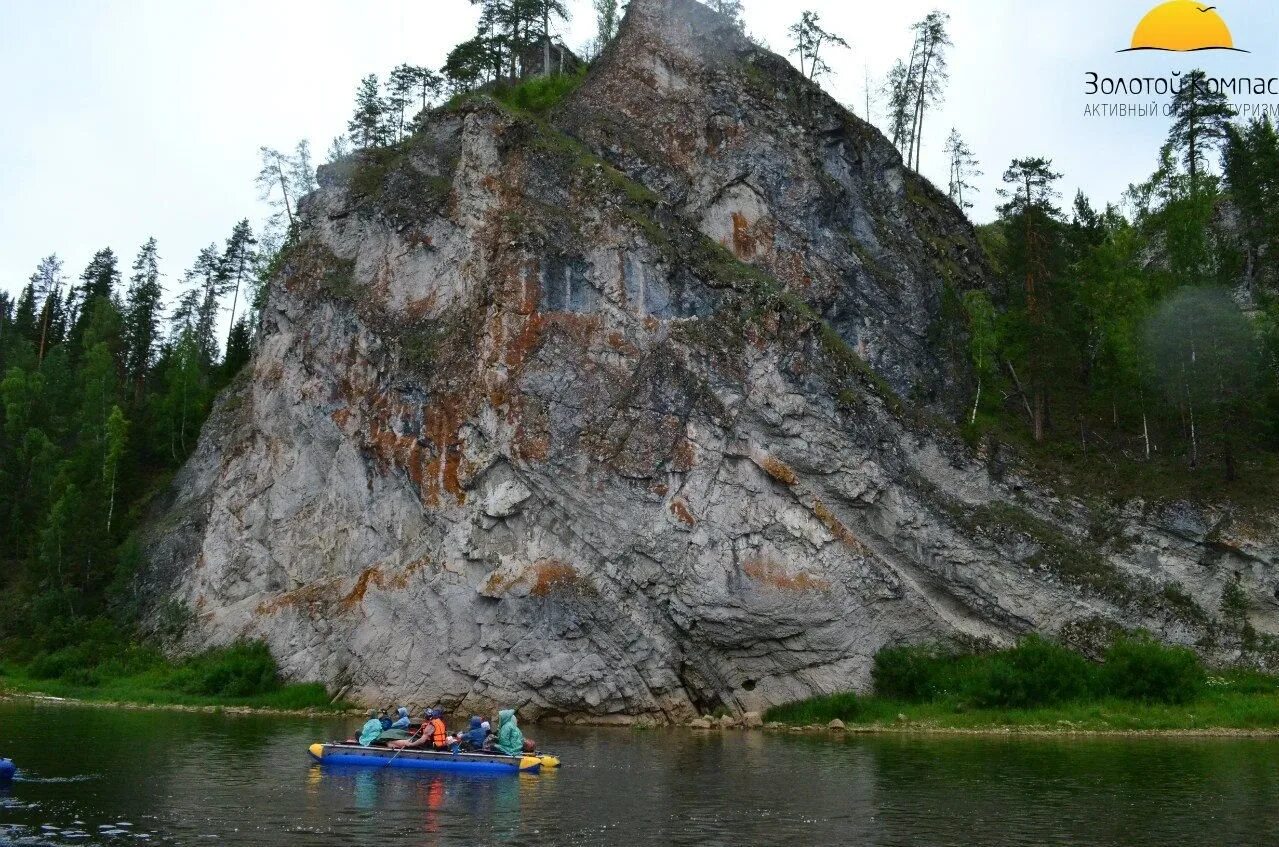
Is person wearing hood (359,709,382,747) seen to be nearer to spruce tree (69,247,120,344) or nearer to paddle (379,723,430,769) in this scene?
paddle (379,723,430,769)

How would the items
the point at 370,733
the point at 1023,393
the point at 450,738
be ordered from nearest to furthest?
the point at 450,738 → the point at 370,733 → the point at 1023,393

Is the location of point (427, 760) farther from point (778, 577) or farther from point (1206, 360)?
point (1206, 360)

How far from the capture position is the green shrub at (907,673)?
4084 centimetres

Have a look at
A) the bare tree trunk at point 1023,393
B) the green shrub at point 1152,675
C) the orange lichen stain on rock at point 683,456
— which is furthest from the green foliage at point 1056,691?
the bare tree trunk at point 1023,393

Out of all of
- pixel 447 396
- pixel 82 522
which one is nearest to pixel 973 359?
pixel 447 396

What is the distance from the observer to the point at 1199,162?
65500 millimetres

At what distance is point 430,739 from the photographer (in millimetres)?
32219

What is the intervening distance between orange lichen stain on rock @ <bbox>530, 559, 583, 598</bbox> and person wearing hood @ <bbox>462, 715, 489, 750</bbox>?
374 inches

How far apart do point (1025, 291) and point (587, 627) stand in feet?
85.5

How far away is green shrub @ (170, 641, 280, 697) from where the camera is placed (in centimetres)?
4641

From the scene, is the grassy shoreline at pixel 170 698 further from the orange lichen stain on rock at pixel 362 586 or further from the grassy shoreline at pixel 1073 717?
the grassy shoreline at pixel 1073 717

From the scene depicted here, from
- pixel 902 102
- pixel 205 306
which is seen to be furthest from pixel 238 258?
pixel 902 102

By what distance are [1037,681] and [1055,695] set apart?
0.87 metres

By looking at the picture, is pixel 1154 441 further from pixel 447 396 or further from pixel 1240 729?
pixel 447 396
